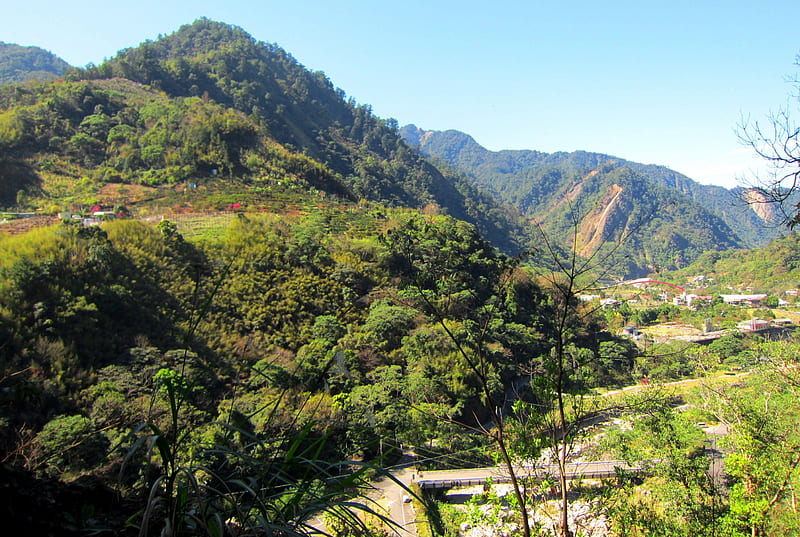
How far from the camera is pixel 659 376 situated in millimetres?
20922

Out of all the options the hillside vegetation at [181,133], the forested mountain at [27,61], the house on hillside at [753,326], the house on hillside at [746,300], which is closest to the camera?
the hillside vegetation at [181,133]

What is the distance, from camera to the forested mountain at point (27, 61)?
7317 cm

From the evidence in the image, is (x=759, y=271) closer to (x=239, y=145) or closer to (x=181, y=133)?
(x=239, y=145)

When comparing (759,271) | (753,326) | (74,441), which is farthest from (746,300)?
(74,441)

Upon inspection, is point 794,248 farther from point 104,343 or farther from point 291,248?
point 104,343

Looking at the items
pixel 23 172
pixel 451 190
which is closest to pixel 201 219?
pixel 23 172

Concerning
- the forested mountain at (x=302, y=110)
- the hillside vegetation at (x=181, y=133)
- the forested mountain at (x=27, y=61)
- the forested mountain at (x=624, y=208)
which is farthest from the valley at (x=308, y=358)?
the forested mountain at (x=27, y=61)

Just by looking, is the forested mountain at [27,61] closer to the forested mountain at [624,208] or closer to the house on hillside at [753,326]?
the forested mountain at [624,208]

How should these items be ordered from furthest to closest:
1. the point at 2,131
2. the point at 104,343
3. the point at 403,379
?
the point at 2,131
the point at 403,379
the point at 104,343

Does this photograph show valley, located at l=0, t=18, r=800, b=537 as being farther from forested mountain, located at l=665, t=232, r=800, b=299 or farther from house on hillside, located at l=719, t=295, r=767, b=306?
forested mountain, located at l=665, t=232, r=800, b=299

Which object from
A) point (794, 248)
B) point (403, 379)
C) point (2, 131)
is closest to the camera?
point (403, 379)

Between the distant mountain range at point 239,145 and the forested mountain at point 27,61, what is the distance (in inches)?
13.7

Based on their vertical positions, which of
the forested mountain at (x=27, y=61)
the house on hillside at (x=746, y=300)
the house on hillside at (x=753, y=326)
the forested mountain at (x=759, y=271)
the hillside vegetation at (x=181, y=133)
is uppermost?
the forested mountain at (x=27, y=61)

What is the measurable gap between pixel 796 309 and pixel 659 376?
28.0 metres
